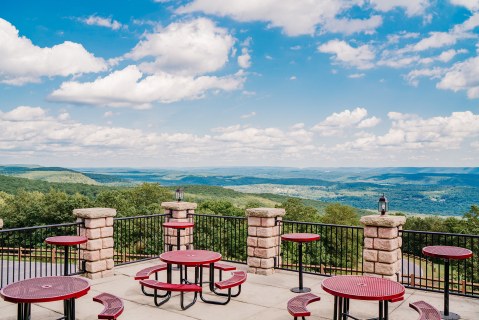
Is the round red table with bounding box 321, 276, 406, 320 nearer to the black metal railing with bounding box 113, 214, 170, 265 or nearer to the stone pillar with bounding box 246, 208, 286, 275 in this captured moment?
the stone pillar with bounding box 246, 208, 286, 275

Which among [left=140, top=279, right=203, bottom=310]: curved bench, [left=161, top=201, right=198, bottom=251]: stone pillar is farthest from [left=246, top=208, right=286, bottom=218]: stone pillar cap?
[left=140, top=279, right=203, bottom=310]: curved bench

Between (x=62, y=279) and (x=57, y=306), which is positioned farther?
(x=57, y=306)

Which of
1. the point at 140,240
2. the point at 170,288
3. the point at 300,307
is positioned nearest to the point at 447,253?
the point at 300,307

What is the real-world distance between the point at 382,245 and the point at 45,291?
19.7ft

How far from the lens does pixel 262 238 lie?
374 inches

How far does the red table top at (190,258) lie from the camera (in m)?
6.77

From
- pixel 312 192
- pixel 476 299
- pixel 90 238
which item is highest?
pixel 90 238

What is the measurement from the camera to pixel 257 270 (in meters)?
9.55

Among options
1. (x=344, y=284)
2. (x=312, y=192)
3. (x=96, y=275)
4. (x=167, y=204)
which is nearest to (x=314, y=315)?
(x=344, y=284)

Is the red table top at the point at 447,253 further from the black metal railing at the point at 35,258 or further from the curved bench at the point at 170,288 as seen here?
the black metal railing at the point at 35,258

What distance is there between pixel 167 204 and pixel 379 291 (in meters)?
7.36

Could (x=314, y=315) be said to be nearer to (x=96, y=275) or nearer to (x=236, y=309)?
(x=236, y=309)

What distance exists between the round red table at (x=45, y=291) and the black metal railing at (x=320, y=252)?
4695 mm

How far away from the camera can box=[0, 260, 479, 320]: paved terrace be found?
265 inches
